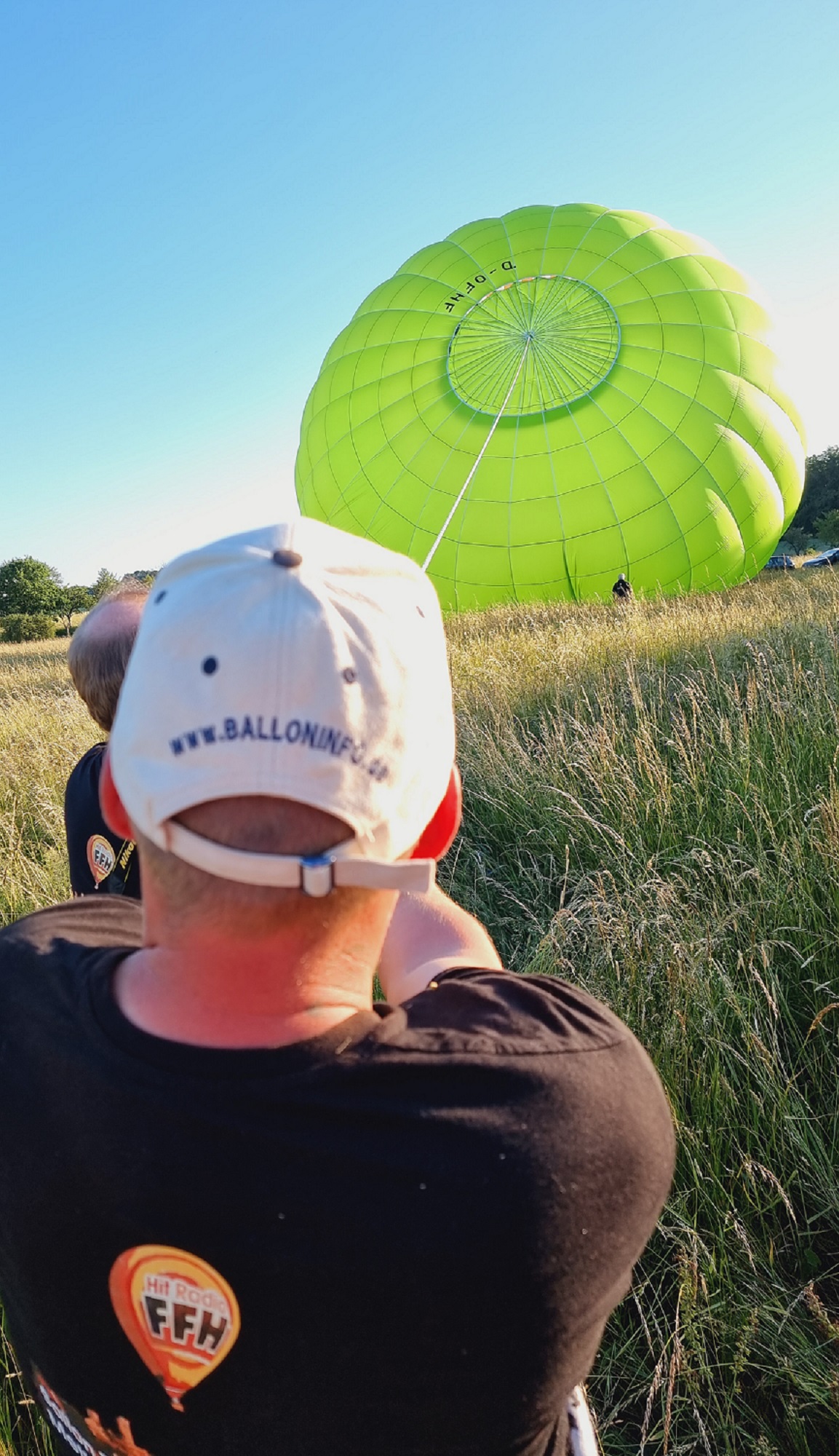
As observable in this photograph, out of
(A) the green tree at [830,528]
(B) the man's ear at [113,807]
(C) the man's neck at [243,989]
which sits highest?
(A) the green tree at [830,528]

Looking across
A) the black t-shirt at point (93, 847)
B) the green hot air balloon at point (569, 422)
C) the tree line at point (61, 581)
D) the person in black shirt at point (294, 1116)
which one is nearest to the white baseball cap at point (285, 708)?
the person in black shirt at point (294, 1116)

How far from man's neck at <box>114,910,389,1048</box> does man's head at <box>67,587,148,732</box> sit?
1.61 meters

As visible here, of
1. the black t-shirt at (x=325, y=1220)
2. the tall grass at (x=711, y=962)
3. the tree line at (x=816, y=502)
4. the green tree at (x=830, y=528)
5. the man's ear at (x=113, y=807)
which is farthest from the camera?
the tree line at (x=816, y=502)

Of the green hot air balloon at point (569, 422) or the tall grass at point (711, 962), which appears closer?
the tall grass at point (711, 962)

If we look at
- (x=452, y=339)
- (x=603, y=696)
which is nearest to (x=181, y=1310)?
(x=603, y=696)

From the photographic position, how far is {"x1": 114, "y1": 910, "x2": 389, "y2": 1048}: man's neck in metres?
0.75

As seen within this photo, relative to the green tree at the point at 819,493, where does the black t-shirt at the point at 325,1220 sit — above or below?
below

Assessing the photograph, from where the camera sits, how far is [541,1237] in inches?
29.3

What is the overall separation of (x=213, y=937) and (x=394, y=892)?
0.60 feet

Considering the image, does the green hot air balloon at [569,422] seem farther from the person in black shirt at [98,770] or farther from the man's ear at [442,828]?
the man's ear at [442,828]

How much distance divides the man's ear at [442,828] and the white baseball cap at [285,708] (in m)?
0.10

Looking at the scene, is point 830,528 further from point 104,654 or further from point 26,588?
point 26,588

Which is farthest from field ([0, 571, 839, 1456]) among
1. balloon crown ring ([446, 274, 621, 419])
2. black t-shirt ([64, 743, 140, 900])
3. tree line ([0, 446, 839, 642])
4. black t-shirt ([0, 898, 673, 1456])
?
tree line ([0, 446, 839, 642])

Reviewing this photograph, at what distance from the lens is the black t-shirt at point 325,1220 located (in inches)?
27.7
